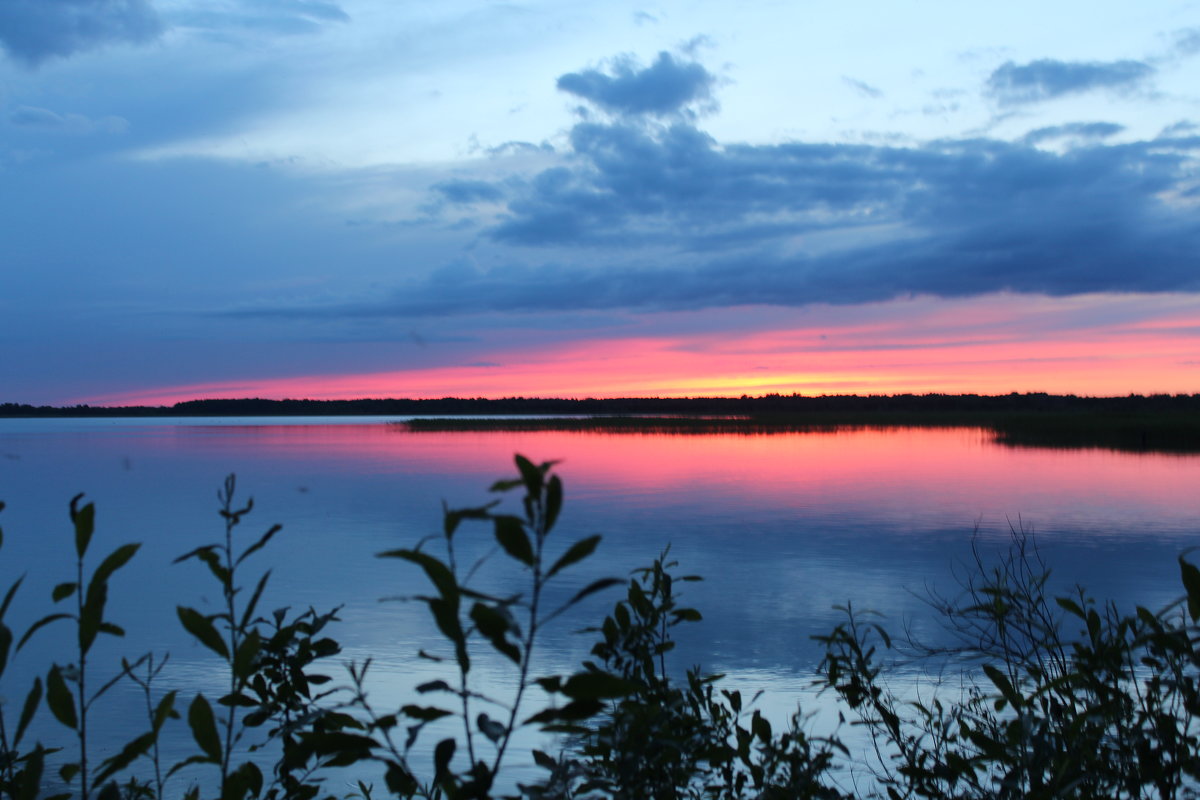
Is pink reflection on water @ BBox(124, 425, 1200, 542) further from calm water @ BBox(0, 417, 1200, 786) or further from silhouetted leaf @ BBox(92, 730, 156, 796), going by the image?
silhouetted leaf @ BBox(92, 730, 156, 796)

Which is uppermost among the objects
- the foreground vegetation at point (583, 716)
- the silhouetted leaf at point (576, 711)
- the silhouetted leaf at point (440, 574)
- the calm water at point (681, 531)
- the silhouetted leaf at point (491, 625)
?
the silhouetted leaf at point (440, 574)

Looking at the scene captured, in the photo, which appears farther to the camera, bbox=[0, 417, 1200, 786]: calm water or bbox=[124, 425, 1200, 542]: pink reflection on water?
bbox=[124, 425, 1200, 542]: pink reflection on water

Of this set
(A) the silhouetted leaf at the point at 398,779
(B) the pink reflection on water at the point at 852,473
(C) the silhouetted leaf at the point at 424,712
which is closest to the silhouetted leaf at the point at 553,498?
(C) the silhouetted leaf at the point at 424,712

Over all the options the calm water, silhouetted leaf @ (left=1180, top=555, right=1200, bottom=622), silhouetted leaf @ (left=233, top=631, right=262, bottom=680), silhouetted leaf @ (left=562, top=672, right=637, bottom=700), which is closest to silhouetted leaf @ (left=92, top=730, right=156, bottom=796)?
silhouetted leaf @ (left=233, top=631, right=262, bottom=680)

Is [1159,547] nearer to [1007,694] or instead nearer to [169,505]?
[1007,694]

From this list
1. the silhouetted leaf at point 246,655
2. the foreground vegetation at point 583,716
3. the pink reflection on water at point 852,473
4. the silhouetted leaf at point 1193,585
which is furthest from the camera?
the pink reflection on water at point 852,473

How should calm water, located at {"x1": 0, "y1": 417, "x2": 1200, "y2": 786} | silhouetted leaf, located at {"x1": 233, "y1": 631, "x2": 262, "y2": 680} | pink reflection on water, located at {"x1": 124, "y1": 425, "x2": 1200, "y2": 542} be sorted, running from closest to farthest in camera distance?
silhouetted leaf, located at {"x1": 233, "y1": 631, "x2": 262, "y2": 680}
calm water, located at {"x1": 0, "y1": 417, "x2": 1200, "y2": 786}
pink reflection on water, located at {"x1": 124, "y1": 425, "x2": 1200, "y2": 542}

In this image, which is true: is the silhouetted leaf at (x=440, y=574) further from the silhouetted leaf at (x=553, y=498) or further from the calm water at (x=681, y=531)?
the calm water at (x=681, y=531)

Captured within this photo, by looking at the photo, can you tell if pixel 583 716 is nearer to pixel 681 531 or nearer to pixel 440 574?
pixel 440 574

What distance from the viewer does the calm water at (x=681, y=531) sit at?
7.76 m

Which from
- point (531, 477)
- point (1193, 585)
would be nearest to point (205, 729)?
point (531, 477)

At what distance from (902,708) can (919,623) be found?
8.34ft

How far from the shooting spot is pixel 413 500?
17938 millimetres

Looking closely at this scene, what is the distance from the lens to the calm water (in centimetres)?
776
